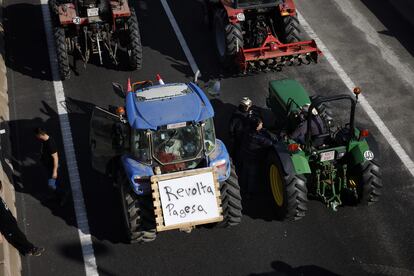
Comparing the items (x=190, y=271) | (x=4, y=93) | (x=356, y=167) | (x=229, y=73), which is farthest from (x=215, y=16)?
(x=190, y=271)

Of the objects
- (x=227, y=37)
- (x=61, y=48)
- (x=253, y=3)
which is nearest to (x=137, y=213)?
(x=61, y=48)

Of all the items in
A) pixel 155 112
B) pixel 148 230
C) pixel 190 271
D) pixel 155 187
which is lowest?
pixel 190 271

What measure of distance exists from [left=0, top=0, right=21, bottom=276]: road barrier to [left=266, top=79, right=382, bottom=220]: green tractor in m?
4.22

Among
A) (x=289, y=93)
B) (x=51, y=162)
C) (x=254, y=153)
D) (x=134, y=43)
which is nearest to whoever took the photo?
(x=51, y=162)

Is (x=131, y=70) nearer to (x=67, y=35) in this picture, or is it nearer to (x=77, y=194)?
(x=67, y=35)

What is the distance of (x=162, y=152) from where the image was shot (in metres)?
9.25

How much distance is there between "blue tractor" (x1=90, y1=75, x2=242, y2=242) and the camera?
30.0 feet

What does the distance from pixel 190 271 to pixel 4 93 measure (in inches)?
243

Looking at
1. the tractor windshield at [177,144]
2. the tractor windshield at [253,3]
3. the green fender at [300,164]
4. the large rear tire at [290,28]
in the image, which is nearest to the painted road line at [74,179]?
the tractor windshield at [177,144]

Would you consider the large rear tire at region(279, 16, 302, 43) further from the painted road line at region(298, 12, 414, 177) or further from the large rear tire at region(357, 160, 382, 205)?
the large rear tire at region(357, 160, 382, 205)

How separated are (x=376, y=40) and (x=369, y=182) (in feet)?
20.1

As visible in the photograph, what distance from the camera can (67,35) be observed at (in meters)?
13.5

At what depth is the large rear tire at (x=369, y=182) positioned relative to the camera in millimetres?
9797

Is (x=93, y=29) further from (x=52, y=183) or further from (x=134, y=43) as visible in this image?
(x=52, y=183)
